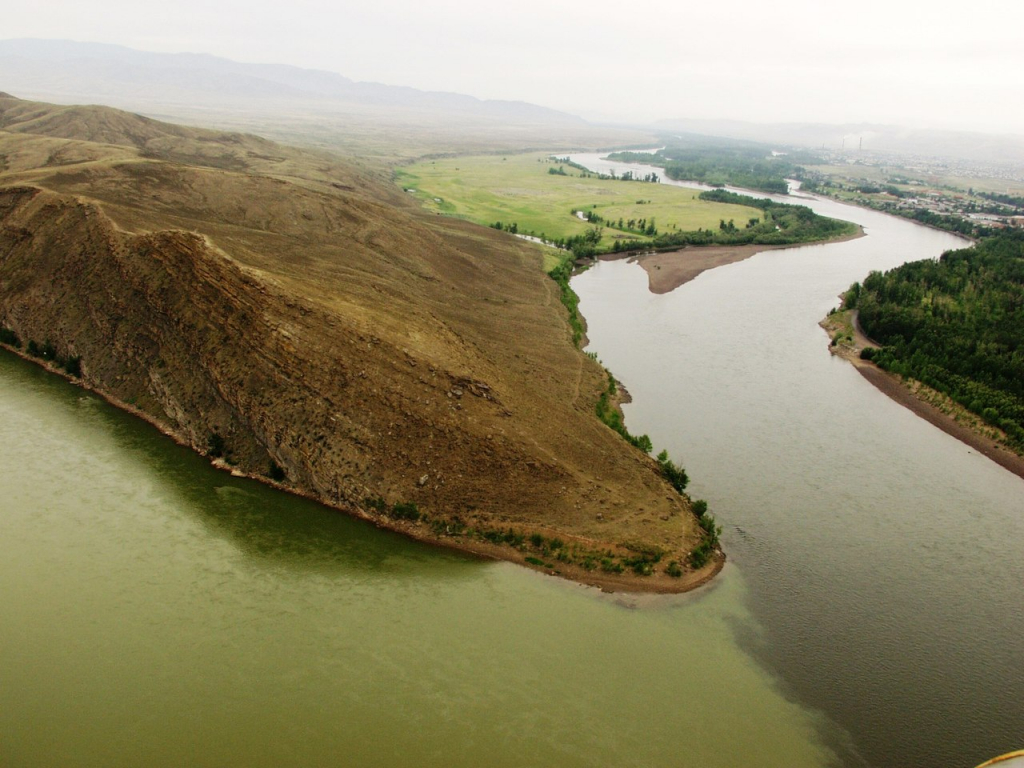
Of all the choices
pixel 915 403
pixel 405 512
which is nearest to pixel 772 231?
pixel 915 403

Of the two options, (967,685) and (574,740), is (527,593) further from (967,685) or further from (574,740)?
(967,685)

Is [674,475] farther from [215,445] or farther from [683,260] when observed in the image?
[683,260]

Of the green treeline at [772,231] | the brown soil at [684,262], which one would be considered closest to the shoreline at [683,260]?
the brown soil at [684,262]

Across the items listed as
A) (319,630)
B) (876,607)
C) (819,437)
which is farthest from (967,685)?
(319,630)

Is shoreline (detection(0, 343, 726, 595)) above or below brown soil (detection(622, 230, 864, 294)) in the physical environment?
below

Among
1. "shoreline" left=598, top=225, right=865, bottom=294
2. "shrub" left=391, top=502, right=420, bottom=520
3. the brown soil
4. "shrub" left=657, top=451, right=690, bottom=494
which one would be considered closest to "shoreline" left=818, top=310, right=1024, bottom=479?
the brown soil

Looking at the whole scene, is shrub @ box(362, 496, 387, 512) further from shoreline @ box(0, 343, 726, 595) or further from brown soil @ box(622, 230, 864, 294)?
brown soil @ box(622, 230, 864, 294)
